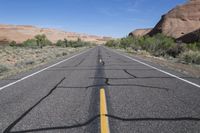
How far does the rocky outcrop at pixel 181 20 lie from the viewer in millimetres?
99969

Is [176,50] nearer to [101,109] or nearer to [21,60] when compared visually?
[21,60]

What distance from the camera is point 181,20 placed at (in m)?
108

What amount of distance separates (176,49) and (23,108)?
124 ft

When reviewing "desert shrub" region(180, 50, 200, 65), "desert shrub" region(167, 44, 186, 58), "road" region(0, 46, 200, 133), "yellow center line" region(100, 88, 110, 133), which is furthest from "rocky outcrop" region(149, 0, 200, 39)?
"yellow center line" region(100, 88, 110, 133)

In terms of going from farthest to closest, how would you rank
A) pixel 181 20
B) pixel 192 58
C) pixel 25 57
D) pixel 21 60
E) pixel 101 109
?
pixel 181 20
pixel 25 57
pixel 21 60
pixel 192 58
pixel 101 109

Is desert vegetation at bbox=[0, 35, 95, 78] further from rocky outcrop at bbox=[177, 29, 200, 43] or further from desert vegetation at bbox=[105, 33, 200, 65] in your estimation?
rocky outcrop at bbox=[177, 29, 200, 43]

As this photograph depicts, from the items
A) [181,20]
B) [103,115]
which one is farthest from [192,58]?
[181,20]

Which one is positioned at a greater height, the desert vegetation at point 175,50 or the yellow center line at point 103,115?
the yellow center line at point 103,115

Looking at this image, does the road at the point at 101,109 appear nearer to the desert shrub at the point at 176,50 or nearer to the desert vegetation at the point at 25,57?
the desert vegetation at the point at 25,57

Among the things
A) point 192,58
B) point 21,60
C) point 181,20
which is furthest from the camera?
point 181,20

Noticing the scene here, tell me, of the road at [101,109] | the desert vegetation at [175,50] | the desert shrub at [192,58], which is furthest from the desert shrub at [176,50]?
the road at [101,109]

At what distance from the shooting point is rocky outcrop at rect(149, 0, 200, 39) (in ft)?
328

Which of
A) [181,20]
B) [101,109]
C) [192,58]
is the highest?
[181,20]

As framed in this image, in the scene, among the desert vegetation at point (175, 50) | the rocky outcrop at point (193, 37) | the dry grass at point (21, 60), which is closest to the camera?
the dry grass at point (21, 60)
